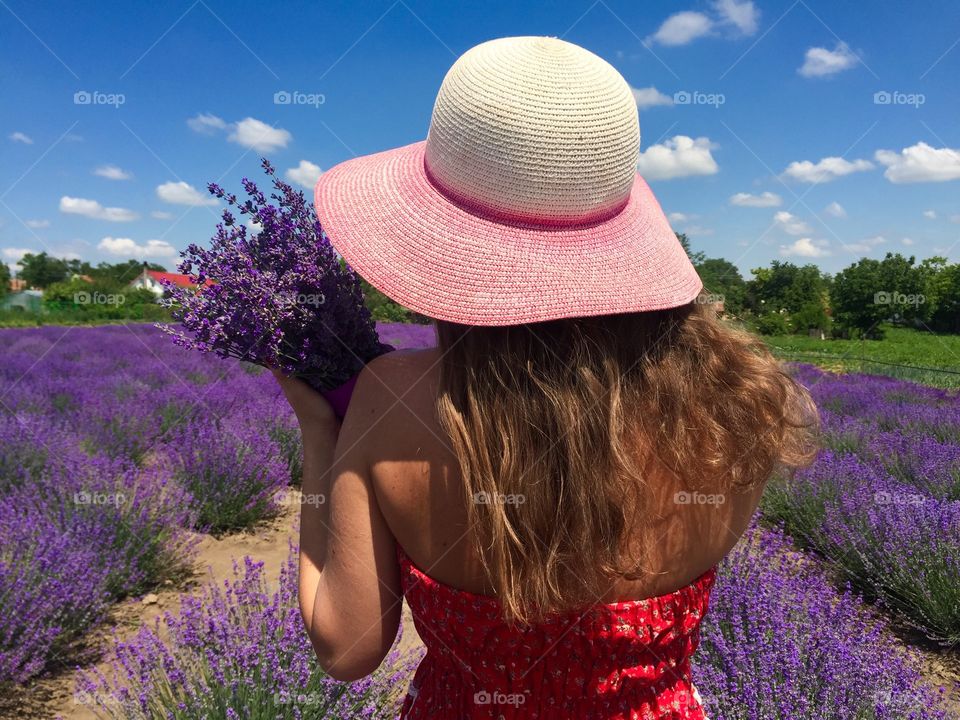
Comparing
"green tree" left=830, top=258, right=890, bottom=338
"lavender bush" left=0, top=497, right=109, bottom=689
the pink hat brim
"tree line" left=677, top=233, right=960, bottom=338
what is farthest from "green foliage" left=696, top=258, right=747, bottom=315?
"green tree" left=830, top=258, right=890, bottom=338

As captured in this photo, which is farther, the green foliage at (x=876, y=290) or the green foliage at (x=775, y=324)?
the green foliage at (x=775, y=324)

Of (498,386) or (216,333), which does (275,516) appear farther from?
(498,386)

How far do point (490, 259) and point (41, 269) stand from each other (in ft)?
222

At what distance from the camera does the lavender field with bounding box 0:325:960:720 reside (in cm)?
213

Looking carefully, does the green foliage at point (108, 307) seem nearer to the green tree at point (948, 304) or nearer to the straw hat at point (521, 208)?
the straw hat at point (521, 208)

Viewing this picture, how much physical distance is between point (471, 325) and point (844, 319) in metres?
23.2

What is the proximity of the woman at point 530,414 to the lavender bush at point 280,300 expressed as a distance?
0.46 ft

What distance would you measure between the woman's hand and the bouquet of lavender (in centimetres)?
2

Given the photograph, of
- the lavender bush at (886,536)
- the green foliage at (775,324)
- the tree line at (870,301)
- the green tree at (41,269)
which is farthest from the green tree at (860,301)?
the green tree at (41,269)

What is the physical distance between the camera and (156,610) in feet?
10.8

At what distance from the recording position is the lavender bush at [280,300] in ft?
3.33

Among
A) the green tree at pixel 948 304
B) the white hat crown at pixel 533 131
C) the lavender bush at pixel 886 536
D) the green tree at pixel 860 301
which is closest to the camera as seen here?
the white hat crown at pixel 533 131

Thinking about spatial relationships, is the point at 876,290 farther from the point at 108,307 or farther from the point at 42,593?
the point at 108,307

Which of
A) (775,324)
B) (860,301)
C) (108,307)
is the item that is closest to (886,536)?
(860,301)
